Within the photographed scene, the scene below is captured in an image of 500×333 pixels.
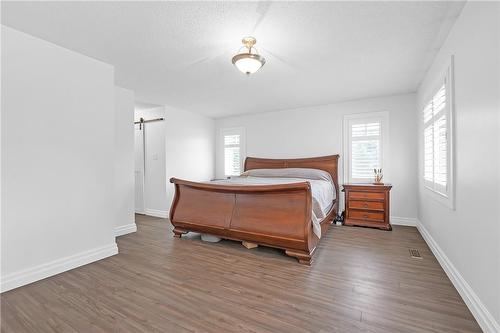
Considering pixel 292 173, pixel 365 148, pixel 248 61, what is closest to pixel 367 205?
pixel 365 148

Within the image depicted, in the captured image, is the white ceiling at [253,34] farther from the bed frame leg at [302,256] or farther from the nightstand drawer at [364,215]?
the bed frame leg at [302,256]

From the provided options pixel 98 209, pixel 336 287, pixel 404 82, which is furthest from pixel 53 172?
pixel 404 82

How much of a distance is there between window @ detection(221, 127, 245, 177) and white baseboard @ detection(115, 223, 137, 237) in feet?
8.70

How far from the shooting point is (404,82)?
138 inches

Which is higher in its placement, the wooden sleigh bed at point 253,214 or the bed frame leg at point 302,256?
the wooden sleigh bed at point 253,214

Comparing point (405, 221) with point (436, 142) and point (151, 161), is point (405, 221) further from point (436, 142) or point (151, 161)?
point (151, 161)

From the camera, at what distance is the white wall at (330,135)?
4062mm

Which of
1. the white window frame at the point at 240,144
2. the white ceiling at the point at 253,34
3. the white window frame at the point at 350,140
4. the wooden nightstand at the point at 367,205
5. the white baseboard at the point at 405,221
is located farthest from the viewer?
the white window frame at the point at 240,144

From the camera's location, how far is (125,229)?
3.68m

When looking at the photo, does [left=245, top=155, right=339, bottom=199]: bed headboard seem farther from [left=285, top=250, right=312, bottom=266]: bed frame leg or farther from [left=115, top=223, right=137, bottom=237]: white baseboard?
[left=115, top=223, right=137, bottom=237]: white baseboard

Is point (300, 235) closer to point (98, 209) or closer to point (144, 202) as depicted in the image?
point (98, 209)

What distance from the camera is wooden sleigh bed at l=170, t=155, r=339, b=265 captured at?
2533mm

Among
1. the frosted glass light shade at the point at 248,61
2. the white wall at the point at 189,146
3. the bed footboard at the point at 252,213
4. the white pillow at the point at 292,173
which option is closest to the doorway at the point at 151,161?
the white wall at the point at 189,146

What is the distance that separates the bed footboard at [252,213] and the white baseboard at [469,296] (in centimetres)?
122
